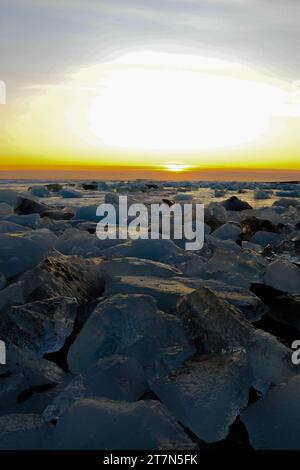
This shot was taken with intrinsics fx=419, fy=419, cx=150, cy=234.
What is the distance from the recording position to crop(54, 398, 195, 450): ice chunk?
114 cm

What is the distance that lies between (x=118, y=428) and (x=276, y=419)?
1.58 feet

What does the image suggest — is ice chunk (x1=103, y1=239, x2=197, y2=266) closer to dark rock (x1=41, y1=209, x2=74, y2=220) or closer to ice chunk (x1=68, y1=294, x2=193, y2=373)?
ice chunk (x1=68, y1=294, x2=193, y2=373)

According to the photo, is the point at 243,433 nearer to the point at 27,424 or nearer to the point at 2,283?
the point at 27,424

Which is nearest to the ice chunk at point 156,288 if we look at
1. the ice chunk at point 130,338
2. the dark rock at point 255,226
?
the ice chunk at point 130,338

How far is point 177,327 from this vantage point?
70.3 inches

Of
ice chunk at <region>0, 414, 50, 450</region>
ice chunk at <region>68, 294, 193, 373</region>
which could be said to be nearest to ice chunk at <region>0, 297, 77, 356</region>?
ice chunk at <region>68, 294, 193, 373</region>

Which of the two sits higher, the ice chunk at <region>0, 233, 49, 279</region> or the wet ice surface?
the ice chunk at <region>0, 233, 49, 279</region>

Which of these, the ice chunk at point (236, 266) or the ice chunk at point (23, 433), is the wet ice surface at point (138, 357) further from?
the ice chunk at point (236, 266)

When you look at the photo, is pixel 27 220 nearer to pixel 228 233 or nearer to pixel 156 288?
pixel 228 233

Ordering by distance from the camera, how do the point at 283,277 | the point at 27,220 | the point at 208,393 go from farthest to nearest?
the point at 27,220, the point at 283,277, the point at 208,393

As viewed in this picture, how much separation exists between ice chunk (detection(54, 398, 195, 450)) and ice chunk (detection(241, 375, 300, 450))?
25 centimetres

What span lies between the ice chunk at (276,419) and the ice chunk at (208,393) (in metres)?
0.07

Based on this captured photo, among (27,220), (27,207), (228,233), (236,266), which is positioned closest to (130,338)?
(236,266)

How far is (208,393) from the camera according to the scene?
1.35 meters
